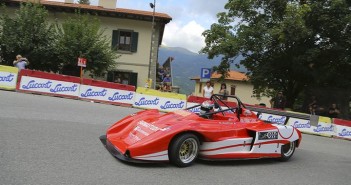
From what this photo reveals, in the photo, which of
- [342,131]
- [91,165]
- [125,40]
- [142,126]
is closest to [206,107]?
[142,126]

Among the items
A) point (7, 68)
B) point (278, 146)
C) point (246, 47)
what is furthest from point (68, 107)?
point (246, 47)

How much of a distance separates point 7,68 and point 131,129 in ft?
36.1

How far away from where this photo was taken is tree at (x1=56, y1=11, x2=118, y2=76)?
23922 mm

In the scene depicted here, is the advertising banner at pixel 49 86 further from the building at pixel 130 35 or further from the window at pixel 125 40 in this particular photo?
the window at pixel 125 40

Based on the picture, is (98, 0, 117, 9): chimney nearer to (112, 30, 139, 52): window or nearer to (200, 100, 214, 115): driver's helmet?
(112, 30, 139, 52): window

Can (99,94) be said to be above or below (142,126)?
above

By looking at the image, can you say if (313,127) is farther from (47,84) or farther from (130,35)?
(130,35)

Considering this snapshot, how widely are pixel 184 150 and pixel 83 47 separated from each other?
1841cm

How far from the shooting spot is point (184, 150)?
22.7 ft

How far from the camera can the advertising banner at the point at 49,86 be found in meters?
16.1

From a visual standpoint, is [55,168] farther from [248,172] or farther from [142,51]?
[142,51]

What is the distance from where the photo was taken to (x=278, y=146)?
8.30 metres

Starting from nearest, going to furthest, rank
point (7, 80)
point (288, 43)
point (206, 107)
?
point (206, 107), point (7, 80), point (288, 43)

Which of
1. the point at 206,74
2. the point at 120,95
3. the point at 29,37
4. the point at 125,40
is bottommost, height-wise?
the point at 120,95
